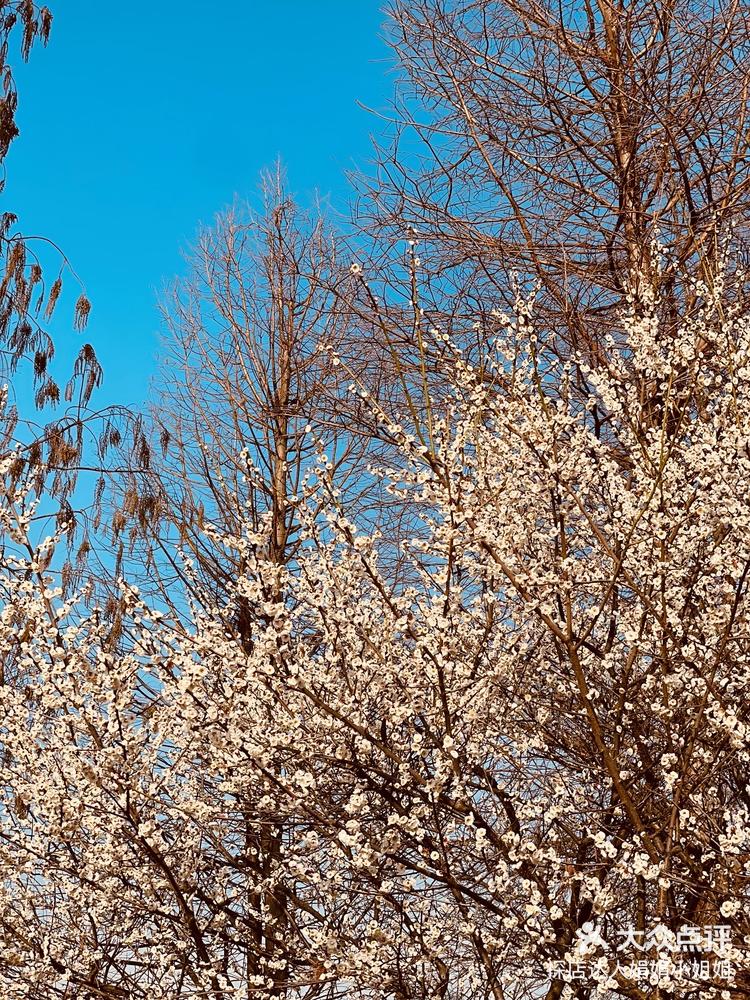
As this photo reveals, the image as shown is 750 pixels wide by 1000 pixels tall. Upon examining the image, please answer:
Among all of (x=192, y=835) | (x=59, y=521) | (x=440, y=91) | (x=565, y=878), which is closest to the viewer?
(x=565, y=878)

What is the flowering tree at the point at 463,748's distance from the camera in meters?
3.44

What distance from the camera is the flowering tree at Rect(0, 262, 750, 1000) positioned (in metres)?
3.44

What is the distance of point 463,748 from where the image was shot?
3801 millimetres

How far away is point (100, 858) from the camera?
12.9 feet

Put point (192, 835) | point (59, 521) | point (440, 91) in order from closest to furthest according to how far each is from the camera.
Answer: point (192, 835)
point (440, 91)
point (59, 521)

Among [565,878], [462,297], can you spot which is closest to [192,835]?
[565,878]

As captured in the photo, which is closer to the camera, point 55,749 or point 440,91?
point 55,749

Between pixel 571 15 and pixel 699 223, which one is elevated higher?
pixel 571 15

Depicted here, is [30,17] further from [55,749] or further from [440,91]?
[55,749]

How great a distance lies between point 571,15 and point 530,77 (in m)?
0.66

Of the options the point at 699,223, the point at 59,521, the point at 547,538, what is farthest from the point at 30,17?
the point at 547,538

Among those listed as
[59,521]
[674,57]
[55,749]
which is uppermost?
[674,57]

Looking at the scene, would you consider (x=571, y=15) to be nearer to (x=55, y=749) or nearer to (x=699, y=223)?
(x=699, y=223)

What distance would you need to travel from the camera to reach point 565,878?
11.7 ft
